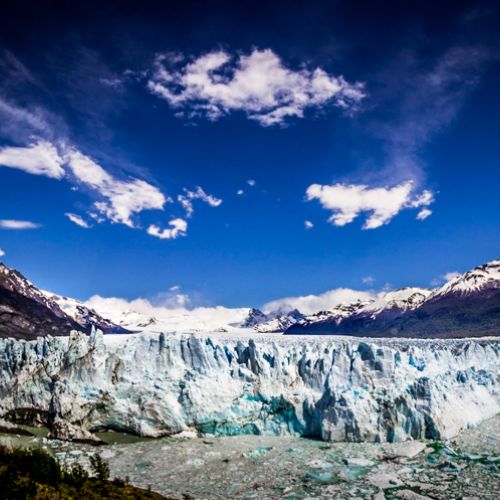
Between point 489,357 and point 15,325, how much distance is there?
142536 millimetres

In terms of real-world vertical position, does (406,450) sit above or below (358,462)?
above

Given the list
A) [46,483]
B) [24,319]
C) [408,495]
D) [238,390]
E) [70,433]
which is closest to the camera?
Result: [46,483]

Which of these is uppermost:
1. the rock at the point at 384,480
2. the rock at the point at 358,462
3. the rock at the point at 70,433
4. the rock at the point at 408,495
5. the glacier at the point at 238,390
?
the glacier at the point at 238,390

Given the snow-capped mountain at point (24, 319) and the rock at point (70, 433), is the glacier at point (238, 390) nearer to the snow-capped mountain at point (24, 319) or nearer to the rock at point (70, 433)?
the rock at point (70, 433)

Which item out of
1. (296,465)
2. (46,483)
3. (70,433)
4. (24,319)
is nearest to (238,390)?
(296,465)

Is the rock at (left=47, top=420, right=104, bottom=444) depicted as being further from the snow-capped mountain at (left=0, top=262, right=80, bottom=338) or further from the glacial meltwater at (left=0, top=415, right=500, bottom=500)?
the snow-capped mountain at (left=0, top=262, right=80, bottom=338)

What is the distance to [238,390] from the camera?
70.7 ft

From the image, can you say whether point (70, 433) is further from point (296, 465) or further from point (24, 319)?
point (24, 319)

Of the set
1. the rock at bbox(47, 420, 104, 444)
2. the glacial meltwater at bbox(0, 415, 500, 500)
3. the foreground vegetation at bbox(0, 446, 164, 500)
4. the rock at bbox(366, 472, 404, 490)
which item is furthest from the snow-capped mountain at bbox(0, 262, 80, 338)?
the rock at bbox(366, 472, 404, 490)

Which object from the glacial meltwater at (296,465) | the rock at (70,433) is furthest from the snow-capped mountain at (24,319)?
the glacial meltwater at (296,465)

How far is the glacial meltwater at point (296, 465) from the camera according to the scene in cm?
1346

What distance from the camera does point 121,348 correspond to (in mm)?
23516

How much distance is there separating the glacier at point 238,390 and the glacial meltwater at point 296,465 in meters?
0.75

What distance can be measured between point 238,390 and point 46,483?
1176cm
